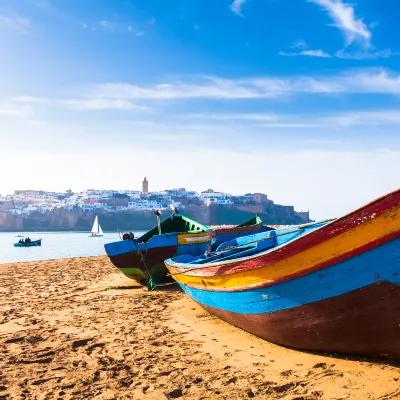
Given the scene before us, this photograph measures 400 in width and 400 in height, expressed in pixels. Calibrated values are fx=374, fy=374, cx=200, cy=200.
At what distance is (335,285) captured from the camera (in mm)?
4086

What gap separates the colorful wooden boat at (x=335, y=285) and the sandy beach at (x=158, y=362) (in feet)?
1.04

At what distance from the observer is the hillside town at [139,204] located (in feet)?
469

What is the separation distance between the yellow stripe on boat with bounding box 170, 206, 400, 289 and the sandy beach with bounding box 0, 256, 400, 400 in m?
1.06

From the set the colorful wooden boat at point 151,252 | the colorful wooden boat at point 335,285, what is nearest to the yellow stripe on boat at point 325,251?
the colorful wooden boat at point 335,285

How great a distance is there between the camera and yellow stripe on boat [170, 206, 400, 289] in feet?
12.1

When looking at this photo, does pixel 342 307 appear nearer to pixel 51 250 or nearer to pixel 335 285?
pixel 335 285

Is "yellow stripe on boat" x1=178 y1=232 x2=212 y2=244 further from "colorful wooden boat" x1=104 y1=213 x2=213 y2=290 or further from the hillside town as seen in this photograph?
the hillside town

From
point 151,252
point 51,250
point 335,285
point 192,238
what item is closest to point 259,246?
point 192,238

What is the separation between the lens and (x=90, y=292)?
10617mm

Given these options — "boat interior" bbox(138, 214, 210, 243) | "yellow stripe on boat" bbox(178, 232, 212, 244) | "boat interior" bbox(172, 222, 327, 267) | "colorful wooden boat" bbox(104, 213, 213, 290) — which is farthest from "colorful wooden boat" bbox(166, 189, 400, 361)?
"boat interior" bbox(138, 214, 210, 243)

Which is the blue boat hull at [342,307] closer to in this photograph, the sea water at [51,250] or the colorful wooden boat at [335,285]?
the colorful wooden boat at [335,285]

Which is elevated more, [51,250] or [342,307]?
[342,307]

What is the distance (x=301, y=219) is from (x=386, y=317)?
165m

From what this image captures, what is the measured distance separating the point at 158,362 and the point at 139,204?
155 meters
